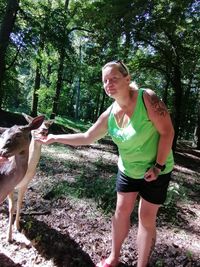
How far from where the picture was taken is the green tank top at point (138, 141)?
11.4 ft

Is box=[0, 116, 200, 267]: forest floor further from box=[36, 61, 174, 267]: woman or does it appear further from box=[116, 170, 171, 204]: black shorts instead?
box=[116, 170, 171, 204]: black shorts

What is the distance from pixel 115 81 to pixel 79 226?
109 inches

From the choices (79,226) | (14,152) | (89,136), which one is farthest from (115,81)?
(79,226)

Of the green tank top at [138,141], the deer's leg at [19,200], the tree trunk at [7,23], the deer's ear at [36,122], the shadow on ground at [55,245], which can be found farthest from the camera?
the tree trunk at [7,23]

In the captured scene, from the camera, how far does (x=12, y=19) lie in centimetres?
1484

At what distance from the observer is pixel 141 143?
355 cm

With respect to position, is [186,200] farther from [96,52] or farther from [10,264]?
[96,52]

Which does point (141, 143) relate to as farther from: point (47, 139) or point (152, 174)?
point (47, 139)

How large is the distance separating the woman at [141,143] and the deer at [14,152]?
3.20 ft

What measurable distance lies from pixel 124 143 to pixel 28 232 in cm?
237

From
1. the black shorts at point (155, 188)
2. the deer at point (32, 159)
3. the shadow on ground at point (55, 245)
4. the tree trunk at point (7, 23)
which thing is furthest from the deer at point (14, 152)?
the tree trunk at point (7, 23)

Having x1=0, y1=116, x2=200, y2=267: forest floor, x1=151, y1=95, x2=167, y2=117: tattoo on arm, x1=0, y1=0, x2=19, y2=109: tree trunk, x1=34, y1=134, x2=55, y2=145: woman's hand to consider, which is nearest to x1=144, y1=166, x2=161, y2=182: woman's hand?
x1=151, y1=95, x2=167, y2=117: tattoo on arm

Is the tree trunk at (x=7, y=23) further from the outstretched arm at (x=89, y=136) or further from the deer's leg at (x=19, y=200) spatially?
the outstretched arm at (x=89, y=136)

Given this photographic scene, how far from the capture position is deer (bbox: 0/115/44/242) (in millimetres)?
3951
